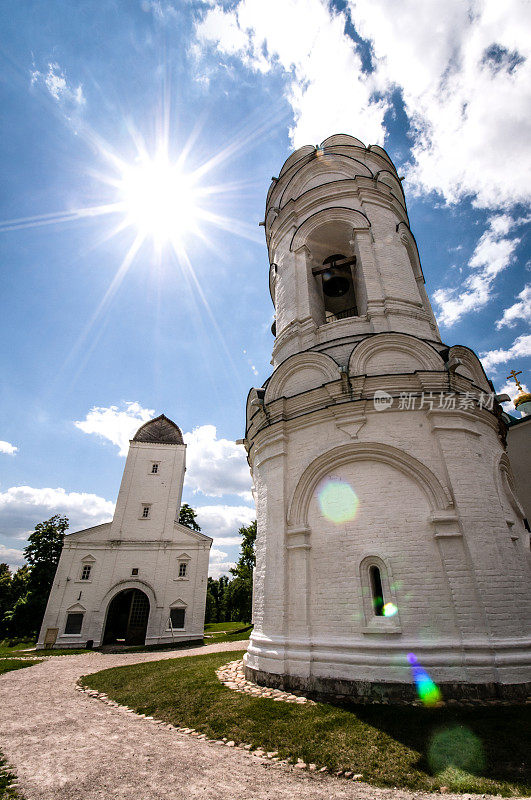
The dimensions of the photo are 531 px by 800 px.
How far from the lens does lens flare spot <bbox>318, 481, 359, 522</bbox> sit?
7.54 m

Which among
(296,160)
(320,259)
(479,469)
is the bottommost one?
Result: (479,469)

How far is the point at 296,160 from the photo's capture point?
15.1m

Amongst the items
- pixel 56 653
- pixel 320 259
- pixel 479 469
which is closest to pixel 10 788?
pixel 479 469

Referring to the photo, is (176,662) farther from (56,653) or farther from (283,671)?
(56,653)

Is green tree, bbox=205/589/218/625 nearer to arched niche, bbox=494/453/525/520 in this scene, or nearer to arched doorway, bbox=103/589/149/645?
arched doorway, bbox=103/589/149/645

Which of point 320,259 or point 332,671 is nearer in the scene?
point 332,671

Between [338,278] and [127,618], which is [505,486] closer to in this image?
[338,278]

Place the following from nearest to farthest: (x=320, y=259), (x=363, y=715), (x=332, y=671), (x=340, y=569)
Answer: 1. (x=363, y=715)
2. (x=332, y=671)
3. (x=340, y=569)
4. (x=320, y=259)

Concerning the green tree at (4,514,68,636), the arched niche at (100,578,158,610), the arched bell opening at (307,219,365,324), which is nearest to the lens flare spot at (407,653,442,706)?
the arched bell opening at (307,219,365,324)

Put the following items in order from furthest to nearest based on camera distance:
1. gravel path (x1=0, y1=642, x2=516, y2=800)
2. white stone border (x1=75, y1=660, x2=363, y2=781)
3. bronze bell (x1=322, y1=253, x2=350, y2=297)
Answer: bronze bell (x1=322, y1=253, x2=350, y2=297) → white stone border (x1=75, y1=660, x2=363, y2=781) → gravel path (x1=0, y1=642, x2=516, y2=800)

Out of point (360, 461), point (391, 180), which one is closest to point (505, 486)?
point (360, 461)

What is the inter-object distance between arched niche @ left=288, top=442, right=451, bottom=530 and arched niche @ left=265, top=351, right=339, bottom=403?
1.89 meters

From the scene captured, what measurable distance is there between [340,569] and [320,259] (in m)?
10.8

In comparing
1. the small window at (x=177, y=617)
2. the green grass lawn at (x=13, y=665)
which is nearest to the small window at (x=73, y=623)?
the small window at (x=177, y=617)
